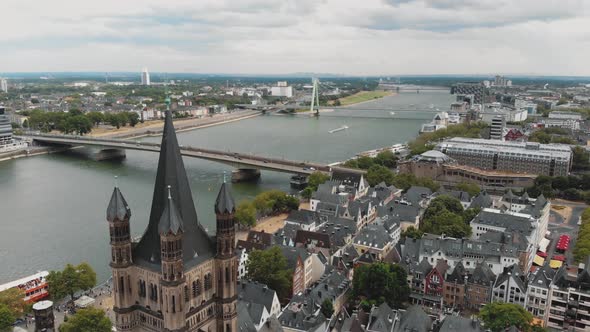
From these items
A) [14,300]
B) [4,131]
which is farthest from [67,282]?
[4,131]

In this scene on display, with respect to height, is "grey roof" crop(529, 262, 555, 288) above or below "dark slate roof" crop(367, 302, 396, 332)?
above

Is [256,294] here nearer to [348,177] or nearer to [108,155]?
[348,177]

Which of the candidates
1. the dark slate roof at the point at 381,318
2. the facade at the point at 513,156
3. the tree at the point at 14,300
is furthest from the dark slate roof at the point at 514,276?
the facade at the point at 513,156

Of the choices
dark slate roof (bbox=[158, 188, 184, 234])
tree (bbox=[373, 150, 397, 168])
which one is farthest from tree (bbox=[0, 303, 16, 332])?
tree (bbox=[373, 150, 397, 168])

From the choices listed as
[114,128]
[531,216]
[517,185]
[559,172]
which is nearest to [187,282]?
[531,216]

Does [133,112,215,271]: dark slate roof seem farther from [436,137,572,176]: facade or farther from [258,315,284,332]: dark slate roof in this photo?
[436,137,572,176]: facade

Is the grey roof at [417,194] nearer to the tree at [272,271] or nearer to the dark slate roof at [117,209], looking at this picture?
the tree at [272,271]
